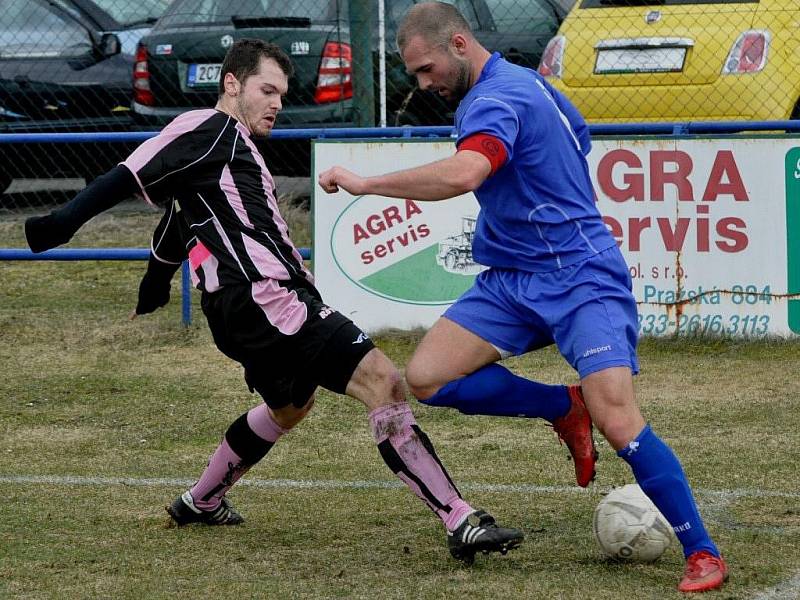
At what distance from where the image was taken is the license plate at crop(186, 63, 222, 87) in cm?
1112

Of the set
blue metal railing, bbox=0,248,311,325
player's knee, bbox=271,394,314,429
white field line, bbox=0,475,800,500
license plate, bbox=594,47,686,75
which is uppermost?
license plate, bbox=594,47,686,75

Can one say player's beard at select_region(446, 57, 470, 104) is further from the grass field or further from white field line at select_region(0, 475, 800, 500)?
white field line at select_region(0, 475, 800, 500)

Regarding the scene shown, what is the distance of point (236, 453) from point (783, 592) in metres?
1.94

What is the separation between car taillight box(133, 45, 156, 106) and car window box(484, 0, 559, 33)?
266cm

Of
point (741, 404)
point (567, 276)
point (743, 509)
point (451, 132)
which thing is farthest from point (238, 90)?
point (451, 132)

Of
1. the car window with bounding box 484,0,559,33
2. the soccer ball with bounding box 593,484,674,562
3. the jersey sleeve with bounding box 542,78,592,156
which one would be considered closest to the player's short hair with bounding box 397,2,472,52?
the jersey sleeve with bounding box 542,78,592,156

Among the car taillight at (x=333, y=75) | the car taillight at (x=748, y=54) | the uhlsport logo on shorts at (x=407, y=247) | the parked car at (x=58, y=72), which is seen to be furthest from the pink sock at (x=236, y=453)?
the parked car at (x=58, y=72)

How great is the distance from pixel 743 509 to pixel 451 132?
3.99m

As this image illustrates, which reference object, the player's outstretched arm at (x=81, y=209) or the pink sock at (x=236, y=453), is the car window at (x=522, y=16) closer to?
the pink sock at (x=236, y=453)

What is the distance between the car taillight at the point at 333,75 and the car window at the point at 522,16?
1263 millimetres

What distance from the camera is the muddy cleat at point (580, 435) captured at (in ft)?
16.0

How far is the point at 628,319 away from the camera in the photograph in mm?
4637

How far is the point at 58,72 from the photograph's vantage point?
40.2 feet

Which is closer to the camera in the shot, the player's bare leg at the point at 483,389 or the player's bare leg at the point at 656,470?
the player's bare leg at the point at 656,470
